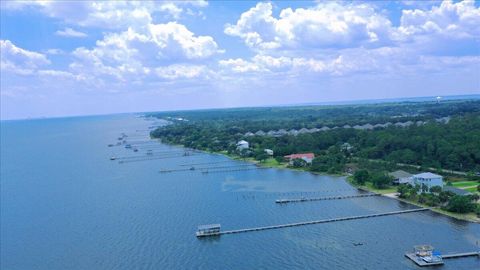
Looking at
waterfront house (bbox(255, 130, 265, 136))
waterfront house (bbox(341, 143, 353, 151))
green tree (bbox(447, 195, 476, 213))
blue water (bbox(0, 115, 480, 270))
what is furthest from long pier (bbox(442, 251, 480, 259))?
waterfront house (bbox(255, 130, 265, 136))

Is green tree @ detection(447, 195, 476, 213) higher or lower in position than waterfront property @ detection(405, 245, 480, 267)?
higher

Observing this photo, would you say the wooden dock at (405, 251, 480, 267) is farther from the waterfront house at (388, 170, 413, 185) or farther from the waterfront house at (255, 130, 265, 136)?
the waterfront house at (255, 130, 265, 136)

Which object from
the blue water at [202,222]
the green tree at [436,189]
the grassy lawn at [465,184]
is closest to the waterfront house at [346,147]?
the blue water at [202,222]

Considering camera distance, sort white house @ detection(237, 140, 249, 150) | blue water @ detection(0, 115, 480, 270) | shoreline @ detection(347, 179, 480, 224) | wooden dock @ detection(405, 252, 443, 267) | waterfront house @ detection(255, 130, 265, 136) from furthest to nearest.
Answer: waterfront house @ detection(255, 130, 265, 136) < white house @ detection(237, 140, 249, 150) < shoreline @ detection(347, 179, 480, 224) < blue water @ detection(0, 115, 480, 270) < wooden dock @ detection(405, 252, 443, 267)

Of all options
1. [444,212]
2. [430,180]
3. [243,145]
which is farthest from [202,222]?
[243,145]

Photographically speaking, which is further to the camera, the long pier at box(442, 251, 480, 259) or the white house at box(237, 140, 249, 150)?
the white house at box(237, 140, 249, 150)

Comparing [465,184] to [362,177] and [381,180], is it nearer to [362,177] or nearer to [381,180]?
[381,180]

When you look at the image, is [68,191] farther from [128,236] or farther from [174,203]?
[128,236]

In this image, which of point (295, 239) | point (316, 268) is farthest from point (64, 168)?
point (316, 268)

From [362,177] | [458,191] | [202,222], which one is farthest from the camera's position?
[362,177]

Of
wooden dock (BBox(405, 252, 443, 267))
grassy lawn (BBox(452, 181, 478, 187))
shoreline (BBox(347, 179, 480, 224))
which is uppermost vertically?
grassy lawn (BBox(452, 181, 478, 187))
